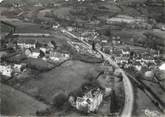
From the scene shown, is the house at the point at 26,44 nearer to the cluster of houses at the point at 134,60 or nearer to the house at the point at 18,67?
the house at the point at 18,67

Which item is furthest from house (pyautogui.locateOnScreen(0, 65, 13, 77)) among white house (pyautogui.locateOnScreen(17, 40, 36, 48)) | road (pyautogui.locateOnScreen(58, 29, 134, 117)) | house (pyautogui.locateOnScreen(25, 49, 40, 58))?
road (pyautogui.locateOnScreen(58, 29, 134, 117))

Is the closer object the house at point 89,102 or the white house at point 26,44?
the house at point 89,102

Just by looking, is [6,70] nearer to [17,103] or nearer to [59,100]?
[17,103]

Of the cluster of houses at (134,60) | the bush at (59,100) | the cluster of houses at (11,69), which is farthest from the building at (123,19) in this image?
the bush at (59,100)

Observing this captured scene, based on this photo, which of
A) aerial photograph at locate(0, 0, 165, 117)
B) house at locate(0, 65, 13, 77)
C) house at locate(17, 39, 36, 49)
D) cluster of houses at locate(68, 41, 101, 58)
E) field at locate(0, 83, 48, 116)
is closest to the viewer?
field at locate(0, 83, 48, 116)

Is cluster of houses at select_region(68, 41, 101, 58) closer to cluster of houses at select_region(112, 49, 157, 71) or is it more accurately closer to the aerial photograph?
the aerial photograph

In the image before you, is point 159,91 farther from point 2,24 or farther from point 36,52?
point 2,24

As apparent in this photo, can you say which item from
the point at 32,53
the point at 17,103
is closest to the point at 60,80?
the point at 17,103

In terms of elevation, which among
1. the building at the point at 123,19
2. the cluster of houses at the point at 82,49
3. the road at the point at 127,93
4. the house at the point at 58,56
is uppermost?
the building at the point at 123,19
